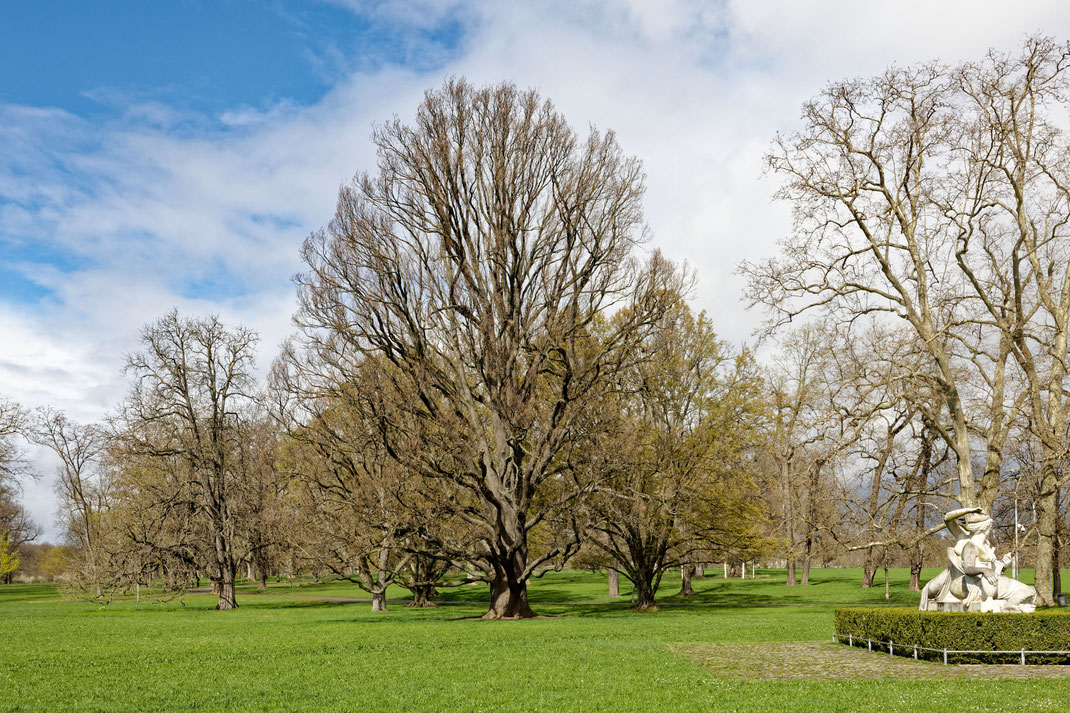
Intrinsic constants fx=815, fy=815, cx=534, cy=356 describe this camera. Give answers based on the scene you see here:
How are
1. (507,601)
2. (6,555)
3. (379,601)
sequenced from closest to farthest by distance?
(507,601), (379,601), (6,555)

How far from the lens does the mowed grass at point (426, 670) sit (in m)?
11.8

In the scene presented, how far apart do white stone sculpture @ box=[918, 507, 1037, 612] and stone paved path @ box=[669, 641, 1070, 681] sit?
161cm

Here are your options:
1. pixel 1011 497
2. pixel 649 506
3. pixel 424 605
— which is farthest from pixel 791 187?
pixel 424 605

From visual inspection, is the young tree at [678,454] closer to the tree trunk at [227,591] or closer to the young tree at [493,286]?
the young tree at [493,286]

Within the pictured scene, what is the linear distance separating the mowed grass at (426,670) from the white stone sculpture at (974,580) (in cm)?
343

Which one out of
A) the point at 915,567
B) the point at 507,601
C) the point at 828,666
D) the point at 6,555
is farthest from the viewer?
the point at 6,555

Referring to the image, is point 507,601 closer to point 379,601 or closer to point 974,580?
point 379,601

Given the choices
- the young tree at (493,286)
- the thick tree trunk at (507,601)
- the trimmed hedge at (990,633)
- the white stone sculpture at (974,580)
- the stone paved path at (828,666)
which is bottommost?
the thick tree trunk at (507,601)

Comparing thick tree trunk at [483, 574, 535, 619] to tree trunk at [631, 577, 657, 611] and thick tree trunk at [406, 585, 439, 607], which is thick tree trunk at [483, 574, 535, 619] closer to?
tree trunk at [631, 577, 657, 611]

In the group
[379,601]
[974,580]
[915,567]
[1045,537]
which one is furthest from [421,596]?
[974,580]

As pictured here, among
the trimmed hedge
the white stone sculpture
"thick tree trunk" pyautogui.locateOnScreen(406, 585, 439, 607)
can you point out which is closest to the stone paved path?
the trimmed hedge

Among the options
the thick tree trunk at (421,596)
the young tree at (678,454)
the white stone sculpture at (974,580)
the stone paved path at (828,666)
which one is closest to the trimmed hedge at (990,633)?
the stone paved path at (828,666)

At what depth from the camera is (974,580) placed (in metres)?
16.6

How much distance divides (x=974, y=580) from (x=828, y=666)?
3.93m
